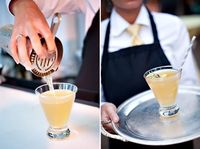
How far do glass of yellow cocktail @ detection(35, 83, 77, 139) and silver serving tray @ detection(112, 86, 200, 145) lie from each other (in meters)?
0.08

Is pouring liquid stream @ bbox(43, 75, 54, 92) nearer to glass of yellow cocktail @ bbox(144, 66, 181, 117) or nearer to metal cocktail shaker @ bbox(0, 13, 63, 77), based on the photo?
metal cocktail shaker @ bbox(0, 13, 63, 77)

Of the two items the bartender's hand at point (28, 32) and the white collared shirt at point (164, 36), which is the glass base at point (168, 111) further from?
the bartender's hand at point (28, 32)

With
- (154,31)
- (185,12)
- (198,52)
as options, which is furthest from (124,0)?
(185,12)

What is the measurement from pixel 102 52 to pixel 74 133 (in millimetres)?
148

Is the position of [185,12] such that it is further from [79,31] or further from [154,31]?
[154,31]

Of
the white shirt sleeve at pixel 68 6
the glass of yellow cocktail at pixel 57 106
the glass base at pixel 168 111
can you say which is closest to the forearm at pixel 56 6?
the white shirt sleeve at pixel 68 6

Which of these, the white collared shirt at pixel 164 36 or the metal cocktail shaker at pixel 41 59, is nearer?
the metal cocktail shaker at pixel 41 59

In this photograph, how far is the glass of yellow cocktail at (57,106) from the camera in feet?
1.64

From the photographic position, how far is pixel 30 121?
1.79 feet

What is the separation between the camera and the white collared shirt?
1.76 feet

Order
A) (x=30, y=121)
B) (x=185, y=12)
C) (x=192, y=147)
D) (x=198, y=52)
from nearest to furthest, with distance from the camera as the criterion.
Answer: (x=192, y=147) → (x=30, y=121) → (x=198, y=52) → (x=185, y=12)

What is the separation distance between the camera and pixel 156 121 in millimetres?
483

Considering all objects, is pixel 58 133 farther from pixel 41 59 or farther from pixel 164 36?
pixel 164 36

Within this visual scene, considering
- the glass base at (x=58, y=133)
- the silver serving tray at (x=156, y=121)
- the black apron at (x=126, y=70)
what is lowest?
the glass base at (x=58, y=133)
